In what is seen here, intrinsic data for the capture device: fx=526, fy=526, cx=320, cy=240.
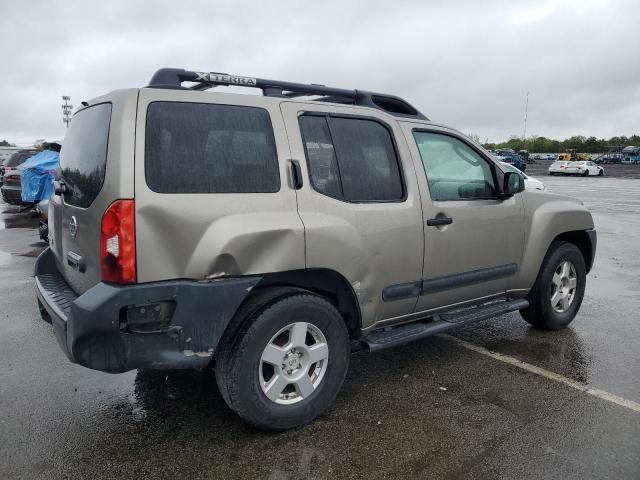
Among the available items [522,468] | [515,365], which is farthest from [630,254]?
[522,468]

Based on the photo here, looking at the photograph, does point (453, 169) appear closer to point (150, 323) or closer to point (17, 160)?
point (150, 323)

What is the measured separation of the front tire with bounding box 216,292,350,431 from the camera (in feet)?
9.50

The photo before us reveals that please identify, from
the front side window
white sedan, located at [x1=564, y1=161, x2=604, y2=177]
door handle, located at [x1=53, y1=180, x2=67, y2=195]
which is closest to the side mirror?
the front side window

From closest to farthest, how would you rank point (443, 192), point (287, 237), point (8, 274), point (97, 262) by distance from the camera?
point (97, 262) < point (287, 237) < point (443, 192) < point (8, 274)

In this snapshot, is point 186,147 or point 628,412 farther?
point 628,412

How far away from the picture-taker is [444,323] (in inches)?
154

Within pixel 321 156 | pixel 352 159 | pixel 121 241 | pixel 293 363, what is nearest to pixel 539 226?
pixel 352 159

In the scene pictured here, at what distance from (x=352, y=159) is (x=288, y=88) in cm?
66

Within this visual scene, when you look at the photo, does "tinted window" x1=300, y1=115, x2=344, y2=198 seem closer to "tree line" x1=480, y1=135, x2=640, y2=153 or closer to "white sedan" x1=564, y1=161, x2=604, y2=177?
"white sedan" x1=564, y1=161, x2=604, y2=177

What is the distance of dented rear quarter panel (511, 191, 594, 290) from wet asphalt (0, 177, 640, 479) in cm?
67

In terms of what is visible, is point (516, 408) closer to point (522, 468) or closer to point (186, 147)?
point (522, 468)

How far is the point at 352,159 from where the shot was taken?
3.48 metres

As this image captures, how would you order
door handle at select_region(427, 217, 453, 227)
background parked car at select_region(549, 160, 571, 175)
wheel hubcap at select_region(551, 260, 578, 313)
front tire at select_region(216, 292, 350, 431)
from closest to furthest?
1. front tire at select_region(216, 292, 350, 431)
2. door handle at select_region(427, 217, 453, 227)
3. wheel hubcap at select_region(551, 260, 578, 313)
4. background parked car at select_region(549, 160, 571, 175)

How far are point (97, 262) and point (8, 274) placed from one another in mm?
5429
